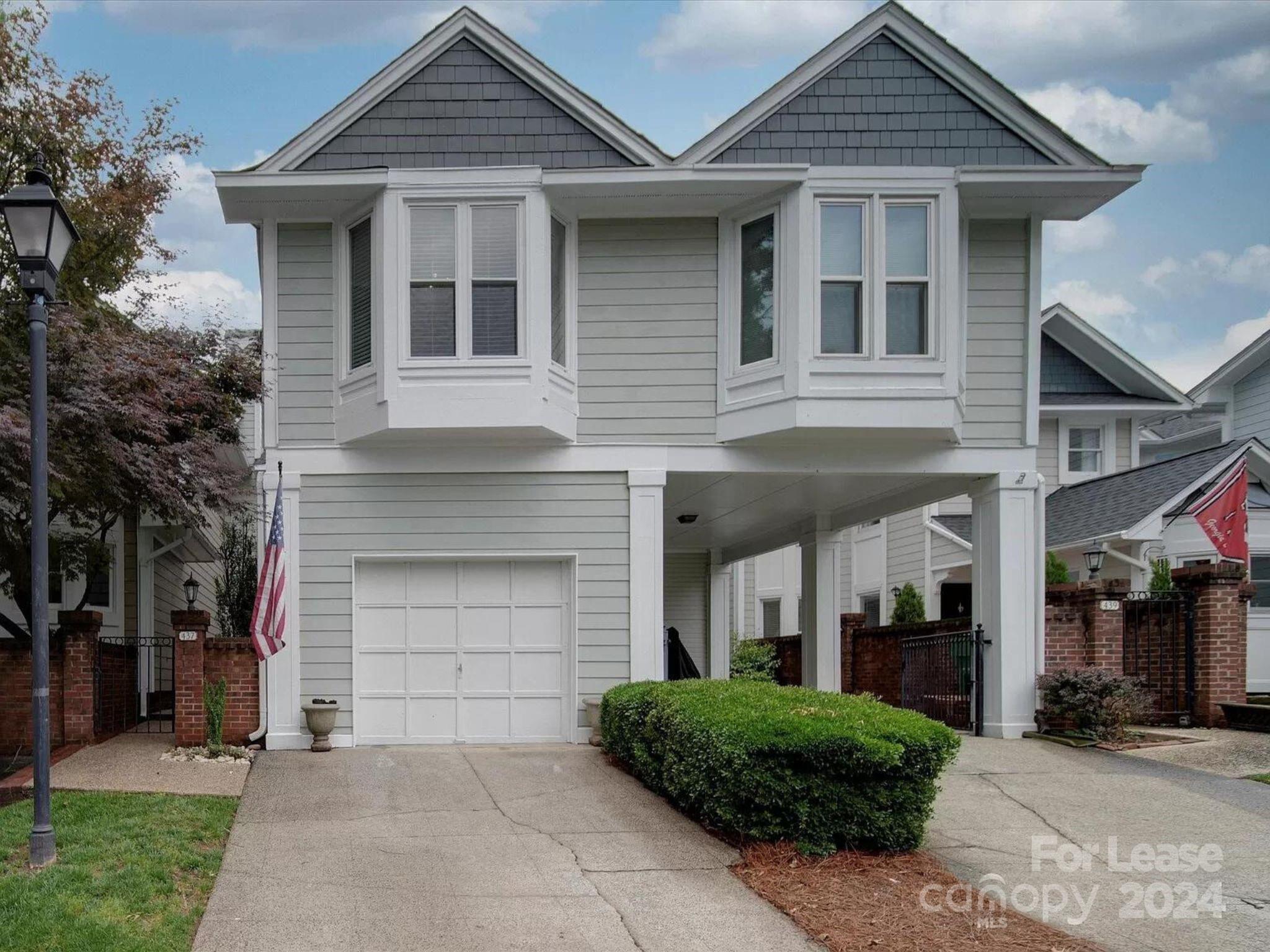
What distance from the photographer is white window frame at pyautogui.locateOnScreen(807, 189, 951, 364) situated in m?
12.5

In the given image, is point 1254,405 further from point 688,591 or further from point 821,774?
point 821,774

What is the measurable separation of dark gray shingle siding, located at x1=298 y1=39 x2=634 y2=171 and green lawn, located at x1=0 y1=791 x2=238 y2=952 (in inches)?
268

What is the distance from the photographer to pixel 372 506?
1299cm

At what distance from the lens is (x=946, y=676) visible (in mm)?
15312

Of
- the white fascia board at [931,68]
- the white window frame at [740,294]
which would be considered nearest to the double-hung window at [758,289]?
the white window frame at [740,294]

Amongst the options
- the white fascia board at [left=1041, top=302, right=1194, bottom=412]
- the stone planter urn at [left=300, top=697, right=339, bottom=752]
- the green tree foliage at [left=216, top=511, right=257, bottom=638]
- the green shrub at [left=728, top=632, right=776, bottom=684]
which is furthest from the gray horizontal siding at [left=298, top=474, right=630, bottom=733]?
the white fascia board at [left=1041, top=302, right=1194, bottom=412]

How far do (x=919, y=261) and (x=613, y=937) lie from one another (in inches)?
330

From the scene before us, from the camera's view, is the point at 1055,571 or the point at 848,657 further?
the point at 848,657

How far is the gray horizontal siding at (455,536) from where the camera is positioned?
1295 centimetres

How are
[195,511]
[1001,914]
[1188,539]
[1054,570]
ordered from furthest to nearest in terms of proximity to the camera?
1. [1188,539]
2. [1054,570]
3. [195,511]
4. [1001,914]

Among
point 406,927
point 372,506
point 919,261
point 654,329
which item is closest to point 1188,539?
point 919,261

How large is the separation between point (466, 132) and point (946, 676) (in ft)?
29.1

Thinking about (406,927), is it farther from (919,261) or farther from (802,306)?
(919,261)

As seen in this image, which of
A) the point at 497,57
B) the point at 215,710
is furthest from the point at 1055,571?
the point at 215,710
